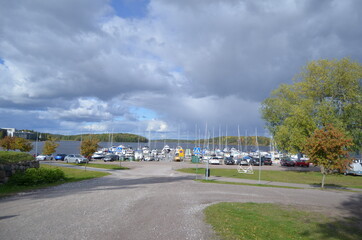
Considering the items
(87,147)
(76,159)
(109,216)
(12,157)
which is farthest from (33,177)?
(76,159)

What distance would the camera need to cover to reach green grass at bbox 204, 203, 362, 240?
907cm

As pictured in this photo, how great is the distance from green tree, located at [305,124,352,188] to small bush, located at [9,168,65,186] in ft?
73.7

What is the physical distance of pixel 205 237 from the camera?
8281 millimetres

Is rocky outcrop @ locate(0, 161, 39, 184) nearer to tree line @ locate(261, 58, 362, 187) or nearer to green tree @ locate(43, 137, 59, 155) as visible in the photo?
tree line @ locate(261, 58, 362, 187)

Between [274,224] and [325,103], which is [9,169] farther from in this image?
[325,103]

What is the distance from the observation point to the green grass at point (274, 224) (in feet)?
29.8

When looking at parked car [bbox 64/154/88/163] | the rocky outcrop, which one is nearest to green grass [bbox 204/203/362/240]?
the rocky outcrop

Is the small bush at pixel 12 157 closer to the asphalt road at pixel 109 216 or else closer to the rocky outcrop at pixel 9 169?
the rocky outcrop at pixel 9 169

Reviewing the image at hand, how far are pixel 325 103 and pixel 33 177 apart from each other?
37874mm

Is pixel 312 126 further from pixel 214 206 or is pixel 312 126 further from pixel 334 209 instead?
pixel 214 206

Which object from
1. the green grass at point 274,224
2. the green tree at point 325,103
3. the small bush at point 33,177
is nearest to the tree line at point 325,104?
the green tree at point 325,103

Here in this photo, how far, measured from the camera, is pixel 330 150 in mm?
24953

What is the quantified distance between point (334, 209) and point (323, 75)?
32.0 meters

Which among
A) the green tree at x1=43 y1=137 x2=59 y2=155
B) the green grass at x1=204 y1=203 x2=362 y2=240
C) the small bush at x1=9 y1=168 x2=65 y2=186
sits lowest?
the green grass at x1=204 y1=203 x2=362 y2=240
